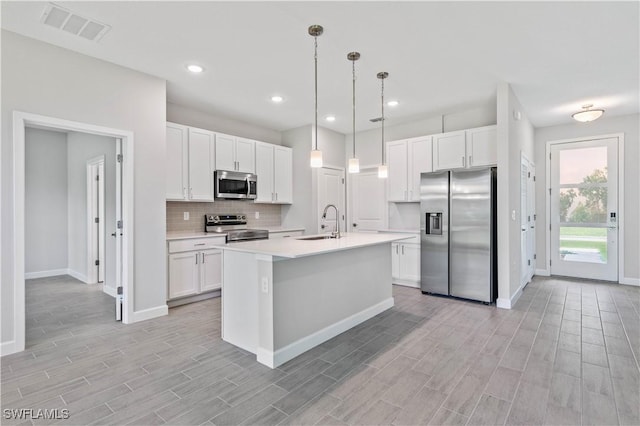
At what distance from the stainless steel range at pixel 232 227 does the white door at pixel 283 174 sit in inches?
30.6

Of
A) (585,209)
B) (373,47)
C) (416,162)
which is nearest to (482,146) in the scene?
(416,162)

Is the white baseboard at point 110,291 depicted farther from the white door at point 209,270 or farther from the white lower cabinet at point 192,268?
the white door at point 209,270

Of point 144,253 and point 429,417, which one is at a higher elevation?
point 144,253

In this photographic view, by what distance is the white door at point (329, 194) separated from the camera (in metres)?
5.84

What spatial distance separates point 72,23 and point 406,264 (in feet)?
16.1

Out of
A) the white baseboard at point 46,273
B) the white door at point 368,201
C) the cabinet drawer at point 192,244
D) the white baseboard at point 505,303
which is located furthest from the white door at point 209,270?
the white baseboard at point 505,303

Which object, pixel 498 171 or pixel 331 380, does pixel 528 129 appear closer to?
pixel 498 171

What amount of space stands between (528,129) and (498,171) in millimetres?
2085

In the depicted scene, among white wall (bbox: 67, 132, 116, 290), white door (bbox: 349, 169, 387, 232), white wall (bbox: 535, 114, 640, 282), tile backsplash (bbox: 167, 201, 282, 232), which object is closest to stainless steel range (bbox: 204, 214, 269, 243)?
tile backsplash (bbox: 167, 201, 282, 232)

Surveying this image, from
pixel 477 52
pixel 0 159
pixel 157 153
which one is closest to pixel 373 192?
pixel 477 52

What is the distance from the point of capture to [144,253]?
11.8 feet

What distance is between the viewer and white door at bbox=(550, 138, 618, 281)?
5.36 m

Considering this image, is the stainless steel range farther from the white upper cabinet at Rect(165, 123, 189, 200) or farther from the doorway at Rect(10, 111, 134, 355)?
the doorway at Rect(10, 111, 134, 355)

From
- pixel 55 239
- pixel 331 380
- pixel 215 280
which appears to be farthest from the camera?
pixel 55 239
